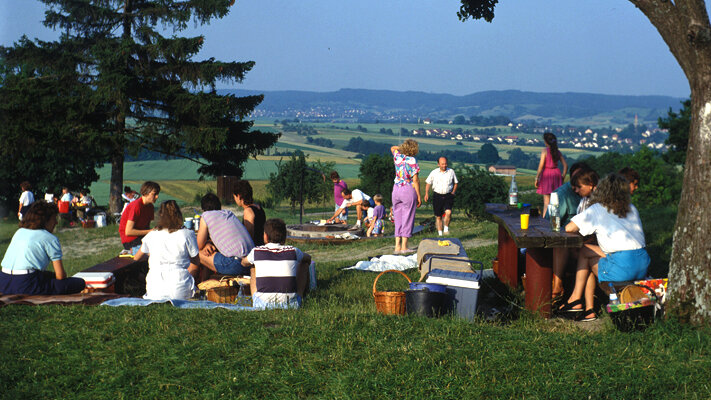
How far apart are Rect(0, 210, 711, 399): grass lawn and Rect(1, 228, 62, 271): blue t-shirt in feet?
1.54

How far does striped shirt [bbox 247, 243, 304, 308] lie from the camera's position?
6.76m

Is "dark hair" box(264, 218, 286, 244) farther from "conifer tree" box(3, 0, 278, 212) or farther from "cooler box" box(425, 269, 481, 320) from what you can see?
"conifer tree" box(3, 0, 278, 212)

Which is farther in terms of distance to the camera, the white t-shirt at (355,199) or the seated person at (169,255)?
the white t-shirt at (355,199)

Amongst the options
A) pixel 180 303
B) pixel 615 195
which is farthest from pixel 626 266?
pixel 180 303

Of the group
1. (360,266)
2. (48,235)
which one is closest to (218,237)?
(48,235)

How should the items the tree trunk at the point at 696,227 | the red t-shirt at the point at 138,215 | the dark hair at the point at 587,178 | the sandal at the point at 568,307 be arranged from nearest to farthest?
the tree trunk at the point at 696,227, the sandal at the point at 568,307, the dark hair at the point at 587,178, the red t-shirt at the point at 138,215

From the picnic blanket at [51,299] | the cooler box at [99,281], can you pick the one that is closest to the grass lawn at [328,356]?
the picnic blanket at [51,299]

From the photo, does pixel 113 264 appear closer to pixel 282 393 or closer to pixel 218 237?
pixel 218 237

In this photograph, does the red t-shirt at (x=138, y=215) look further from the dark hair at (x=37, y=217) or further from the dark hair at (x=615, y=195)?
the dark hair at (x=615, y=195)

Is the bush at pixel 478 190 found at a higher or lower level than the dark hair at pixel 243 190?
lower

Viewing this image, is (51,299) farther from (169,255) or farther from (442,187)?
(442,187)

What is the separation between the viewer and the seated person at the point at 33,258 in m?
6.77

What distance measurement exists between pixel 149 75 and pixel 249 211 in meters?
19.7

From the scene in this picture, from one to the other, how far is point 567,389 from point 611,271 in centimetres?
218
